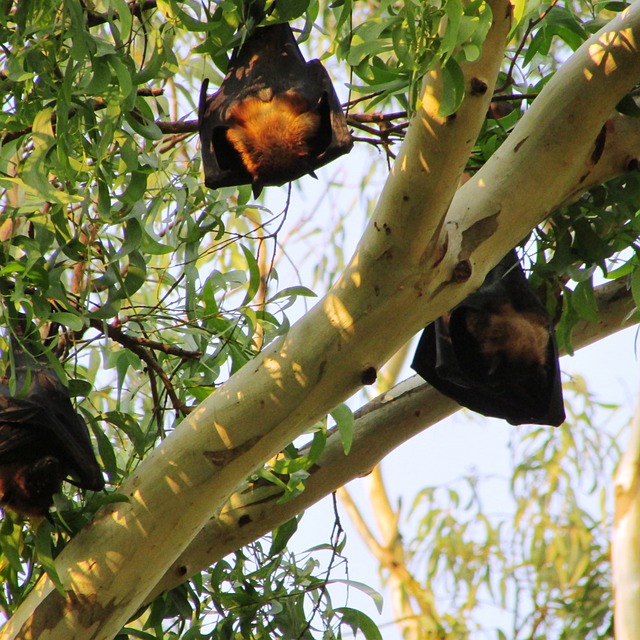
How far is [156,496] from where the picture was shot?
1593 mm

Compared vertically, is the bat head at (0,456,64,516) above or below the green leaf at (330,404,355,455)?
below

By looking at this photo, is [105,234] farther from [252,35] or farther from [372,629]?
[372,629]

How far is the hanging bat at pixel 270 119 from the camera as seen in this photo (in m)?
1.70

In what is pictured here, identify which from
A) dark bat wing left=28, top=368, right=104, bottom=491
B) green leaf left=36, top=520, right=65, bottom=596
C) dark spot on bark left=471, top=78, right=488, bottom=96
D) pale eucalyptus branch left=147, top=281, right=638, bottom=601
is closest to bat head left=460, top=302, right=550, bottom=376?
pale eucalyptus branch left=147, top=281, right=638, bottom=601

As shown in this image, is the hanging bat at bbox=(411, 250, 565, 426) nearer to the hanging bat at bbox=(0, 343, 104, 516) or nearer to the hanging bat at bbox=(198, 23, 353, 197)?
the hanging bat at bbox=(198, 23, 353, 197)

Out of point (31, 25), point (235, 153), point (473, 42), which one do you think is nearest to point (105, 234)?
point (235, 153)

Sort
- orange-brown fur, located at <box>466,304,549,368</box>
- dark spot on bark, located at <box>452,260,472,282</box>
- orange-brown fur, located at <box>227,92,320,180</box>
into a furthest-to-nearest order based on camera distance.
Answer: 1. orange-brown fur, located at <box>466,304,549,368</box>
2. orange-brown fur, located at <box>227,92,320,180</box>
3. dark spot on bark, located at <box>452,260,472,282</box>

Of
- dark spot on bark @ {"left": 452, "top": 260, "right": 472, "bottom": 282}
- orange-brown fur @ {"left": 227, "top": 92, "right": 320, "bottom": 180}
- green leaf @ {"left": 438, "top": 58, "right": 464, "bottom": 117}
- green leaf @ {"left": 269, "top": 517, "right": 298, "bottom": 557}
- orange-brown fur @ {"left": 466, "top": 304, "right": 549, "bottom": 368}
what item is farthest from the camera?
green leaf @ {"left": 269, "top": 517, "right": 298, "bottom": 557}

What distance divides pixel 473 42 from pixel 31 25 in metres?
0.63

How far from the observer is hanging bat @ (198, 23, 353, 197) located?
1697mm

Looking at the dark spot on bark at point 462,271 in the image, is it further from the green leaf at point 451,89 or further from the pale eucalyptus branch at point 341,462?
→ the pale eucalyptus branch at point 341,462

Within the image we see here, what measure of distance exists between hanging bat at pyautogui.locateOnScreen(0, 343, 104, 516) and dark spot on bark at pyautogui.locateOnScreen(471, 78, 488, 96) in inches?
35.5

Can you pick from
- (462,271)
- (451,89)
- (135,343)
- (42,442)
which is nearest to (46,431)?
(42,442)

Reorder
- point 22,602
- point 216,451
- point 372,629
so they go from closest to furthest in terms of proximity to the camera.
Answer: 1. point 216,451
2. point 22,602
3. point 372,629
